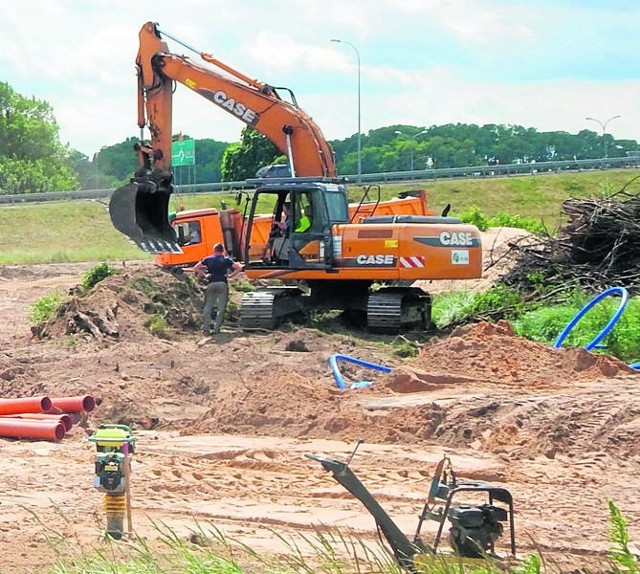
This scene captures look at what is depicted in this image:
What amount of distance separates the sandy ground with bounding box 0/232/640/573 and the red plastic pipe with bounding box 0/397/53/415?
16.4 inches

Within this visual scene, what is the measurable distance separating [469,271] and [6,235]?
3692cm

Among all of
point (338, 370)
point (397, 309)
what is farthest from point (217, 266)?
point (338, 370)

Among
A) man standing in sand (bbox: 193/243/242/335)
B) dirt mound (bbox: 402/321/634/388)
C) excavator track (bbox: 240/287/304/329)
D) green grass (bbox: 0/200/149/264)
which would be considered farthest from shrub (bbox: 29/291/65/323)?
green grass (bbox: 0/200/149/264)

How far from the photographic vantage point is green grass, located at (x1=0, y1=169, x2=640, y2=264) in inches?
2042

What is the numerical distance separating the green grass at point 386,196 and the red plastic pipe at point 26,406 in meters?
36.5

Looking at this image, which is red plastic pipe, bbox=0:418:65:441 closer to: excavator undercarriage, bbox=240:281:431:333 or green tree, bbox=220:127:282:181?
excavator undercarriage, bbox=240:281:431:333

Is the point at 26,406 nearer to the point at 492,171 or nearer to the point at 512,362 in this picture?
the point at 512,362

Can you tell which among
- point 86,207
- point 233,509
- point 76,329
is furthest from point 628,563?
point 86,207

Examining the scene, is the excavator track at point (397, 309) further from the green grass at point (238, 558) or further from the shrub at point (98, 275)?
the green grass at point (238, 558)

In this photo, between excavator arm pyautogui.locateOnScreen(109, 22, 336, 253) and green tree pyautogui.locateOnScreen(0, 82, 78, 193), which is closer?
excavator arm pyautogui.locateOnScreen(109, 22, 336, 253)

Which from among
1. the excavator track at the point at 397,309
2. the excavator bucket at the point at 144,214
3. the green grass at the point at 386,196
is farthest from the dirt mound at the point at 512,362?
the green grass at the point at 386,196

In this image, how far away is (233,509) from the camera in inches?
354

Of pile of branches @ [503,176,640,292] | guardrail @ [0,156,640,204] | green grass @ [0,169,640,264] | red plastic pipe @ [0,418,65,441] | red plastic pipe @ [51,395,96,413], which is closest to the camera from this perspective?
red plastic pipe @ [0,418,65,441]

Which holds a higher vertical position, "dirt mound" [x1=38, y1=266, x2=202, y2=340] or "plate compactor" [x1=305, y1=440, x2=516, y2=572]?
"plate compactor" [x1=305, y1=440, x2=516, y2=572]
